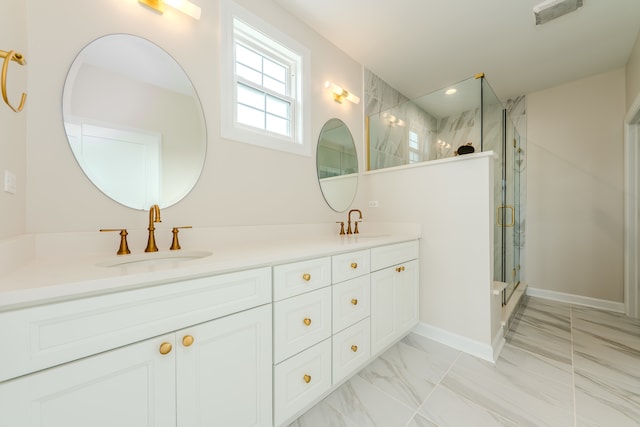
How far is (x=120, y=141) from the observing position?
126 centimetres

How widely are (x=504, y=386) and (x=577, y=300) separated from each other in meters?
2.42

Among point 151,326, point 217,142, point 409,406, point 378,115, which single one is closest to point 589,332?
point 409,406

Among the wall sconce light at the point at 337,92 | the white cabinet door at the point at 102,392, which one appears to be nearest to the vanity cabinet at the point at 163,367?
the white cabinet door at the point at 102,392

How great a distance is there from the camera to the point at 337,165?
2.42 metres

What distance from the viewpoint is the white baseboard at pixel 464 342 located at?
5.91 ft

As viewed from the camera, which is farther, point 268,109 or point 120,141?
point 268,109

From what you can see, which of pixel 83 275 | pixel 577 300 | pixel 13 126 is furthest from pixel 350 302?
pixel 577 300

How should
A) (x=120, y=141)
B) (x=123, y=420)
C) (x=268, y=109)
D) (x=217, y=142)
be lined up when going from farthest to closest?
1. (x=268, y=109)
2. (x=217, y=142)
3. (x=120, y=141)
4. (x=123, y=420)

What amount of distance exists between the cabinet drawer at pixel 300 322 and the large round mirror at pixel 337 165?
119 cm

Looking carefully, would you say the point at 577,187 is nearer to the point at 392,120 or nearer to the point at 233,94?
the point at 392,120

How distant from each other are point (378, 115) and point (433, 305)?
2056 millimetres

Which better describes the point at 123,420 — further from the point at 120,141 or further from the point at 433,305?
the point at 433,305

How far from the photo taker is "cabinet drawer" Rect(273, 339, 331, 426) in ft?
3.66

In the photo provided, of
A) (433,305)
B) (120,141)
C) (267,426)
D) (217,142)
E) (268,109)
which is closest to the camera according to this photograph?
(267,426)
